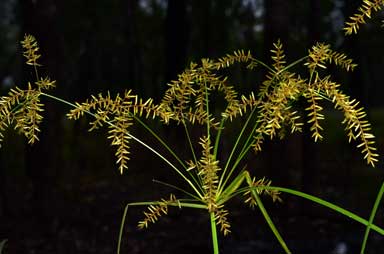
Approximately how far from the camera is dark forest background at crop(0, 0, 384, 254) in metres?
4.68

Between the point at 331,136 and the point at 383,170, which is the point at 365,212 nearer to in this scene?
the point at 383,170

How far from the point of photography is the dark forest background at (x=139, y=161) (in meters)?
4.68

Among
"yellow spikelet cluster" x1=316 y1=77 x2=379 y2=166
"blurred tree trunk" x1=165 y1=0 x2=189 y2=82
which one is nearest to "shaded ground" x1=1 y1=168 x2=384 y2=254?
"blurred tree trunk" x1=165 y1=0 x2=189 y2=82

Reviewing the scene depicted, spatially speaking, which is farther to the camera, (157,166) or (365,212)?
(157,166)

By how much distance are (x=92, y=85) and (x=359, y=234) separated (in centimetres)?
483

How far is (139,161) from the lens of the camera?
25.7 ft

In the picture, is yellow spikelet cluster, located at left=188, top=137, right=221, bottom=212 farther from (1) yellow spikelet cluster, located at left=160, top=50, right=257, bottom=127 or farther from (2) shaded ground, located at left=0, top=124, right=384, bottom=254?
(2) shaded ground, located at left=0, top=124, right=384, bottom=254

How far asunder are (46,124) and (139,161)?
128 inches

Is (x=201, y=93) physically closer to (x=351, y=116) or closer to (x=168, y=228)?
(x=351, y=116)

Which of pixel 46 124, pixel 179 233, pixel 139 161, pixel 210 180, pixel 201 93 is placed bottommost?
pixel 210 180

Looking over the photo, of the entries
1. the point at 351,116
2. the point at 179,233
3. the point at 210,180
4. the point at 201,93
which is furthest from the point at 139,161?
the point at 351,116

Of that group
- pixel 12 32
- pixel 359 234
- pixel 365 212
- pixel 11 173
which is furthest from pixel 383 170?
pixel 12 32

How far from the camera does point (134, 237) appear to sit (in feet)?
15.9

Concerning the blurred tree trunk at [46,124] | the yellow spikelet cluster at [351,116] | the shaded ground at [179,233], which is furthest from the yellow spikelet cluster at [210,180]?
the blurred tree trunk at [46,124]
